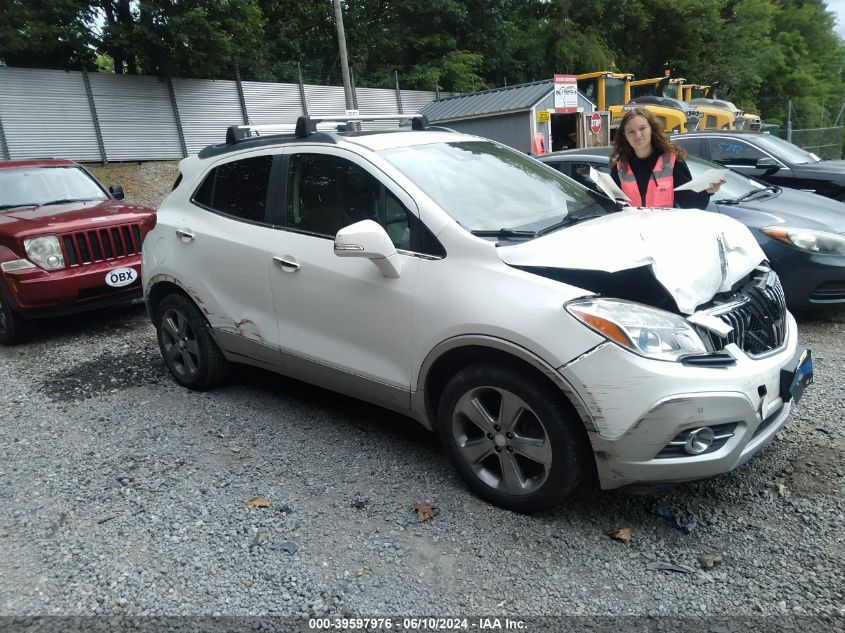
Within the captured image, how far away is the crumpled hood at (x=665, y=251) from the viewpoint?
9.14ft

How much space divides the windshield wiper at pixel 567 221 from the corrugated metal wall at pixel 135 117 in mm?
18812

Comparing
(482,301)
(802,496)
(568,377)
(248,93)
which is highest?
(248,93)

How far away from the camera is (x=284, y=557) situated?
Answer: 2855 millimetres

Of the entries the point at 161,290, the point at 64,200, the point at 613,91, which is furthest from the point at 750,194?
the point at 613,91

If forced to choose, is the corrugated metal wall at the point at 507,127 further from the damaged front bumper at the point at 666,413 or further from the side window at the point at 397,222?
the damaged front bumper at the point at 666,413

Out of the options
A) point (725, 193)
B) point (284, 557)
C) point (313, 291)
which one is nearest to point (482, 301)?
point (313, 291)

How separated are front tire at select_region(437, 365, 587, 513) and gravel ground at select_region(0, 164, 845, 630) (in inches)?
5.9

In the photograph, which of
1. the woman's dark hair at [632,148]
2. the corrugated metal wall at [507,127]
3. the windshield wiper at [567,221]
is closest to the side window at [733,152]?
the woman's dark hair at [632,148]

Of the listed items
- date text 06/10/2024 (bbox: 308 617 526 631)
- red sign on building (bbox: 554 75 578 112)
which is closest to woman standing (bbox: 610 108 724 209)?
date text 06/10/2024 (bbox: 308 617 526 631)

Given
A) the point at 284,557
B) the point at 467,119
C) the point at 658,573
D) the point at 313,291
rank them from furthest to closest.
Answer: the point at 467,119, the point at 313,291, the point at 284,557, the point at 658,573

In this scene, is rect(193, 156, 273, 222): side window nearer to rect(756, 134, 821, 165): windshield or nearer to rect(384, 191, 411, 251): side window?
rect(384, 191, 411, 251): side window

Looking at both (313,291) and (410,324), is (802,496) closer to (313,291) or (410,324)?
(410,324)

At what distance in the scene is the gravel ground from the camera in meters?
2.56

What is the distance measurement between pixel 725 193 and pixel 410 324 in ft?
13.8
